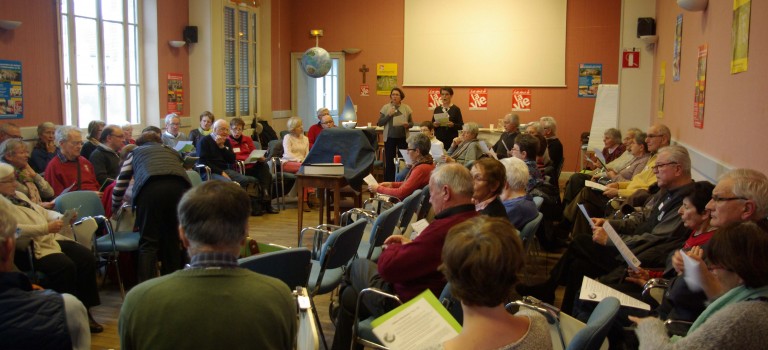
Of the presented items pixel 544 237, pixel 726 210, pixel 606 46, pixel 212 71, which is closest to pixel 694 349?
pixel 726 210

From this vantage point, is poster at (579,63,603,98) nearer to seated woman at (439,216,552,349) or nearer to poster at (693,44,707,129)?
poster at (693,44,707,129)

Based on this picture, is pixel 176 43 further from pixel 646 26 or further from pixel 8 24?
pixel 646 26

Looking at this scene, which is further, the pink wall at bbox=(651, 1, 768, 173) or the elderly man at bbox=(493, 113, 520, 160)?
the elderly man at bbox=(493, 113, 520, 160)

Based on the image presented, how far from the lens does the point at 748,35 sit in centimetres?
433

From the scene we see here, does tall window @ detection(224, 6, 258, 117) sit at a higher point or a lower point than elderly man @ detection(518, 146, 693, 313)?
higher

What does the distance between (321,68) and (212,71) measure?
79.1 inches

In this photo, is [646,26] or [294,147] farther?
[294,147]

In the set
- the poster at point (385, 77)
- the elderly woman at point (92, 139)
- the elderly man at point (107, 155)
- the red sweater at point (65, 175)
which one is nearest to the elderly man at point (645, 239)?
the red sweater at point (65, 175)

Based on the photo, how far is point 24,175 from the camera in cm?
547

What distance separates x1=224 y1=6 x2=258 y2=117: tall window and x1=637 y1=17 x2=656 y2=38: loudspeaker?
21.1 ft

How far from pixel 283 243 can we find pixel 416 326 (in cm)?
520

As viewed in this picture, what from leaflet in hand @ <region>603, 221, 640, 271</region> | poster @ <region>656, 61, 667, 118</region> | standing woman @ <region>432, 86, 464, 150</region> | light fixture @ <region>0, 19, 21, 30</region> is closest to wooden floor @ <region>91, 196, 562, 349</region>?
leaflet in hand @ <region>603, 221, 640, 271</region>

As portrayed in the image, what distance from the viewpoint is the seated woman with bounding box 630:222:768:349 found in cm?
195

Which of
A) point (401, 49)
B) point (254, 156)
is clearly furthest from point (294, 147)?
point (401, 49)
